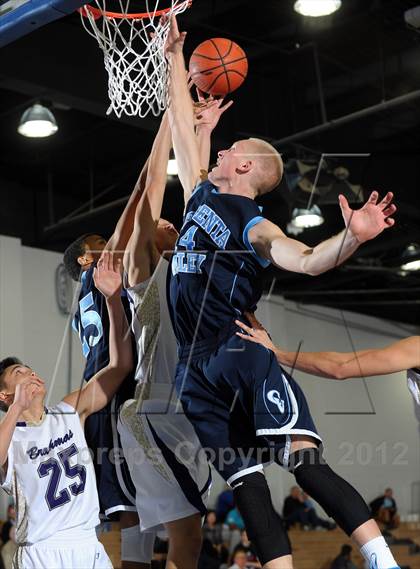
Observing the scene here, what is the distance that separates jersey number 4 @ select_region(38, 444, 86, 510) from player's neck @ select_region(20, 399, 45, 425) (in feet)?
0.72

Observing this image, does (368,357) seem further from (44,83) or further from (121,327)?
(44,83)

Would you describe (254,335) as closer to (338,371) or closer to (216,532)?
(338,371)

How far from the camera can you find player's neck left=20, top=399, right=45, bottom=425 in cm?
488

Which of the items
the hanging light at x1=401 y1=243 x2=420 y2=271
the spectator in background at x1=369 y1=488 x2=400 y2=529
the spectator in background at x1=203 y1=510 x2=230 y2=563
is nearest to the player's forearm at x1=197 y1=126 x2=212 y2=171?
the spectator in background at x1=203 y1=510 x2=230 y2=563

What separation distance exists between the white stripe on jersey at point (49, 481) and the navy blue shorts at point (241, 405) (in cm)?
96

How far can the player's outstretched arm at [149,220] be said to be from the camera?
15.9ft

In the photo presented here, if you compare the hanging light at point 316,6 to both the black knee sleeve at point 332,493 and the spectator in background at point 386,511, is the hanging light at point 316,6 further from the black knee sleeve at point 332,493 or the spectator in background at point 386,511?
the spectator in background at point 386,511

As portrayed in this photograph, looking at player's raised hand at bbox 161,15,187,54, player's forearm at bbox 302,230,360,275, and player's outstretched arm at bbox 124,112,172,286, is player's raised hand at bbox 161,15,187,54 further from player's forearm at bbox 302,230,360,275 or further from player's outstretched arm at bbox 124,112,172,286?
player's forearm at bbox 302,230,360,275

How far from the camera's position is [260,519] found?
3779mm

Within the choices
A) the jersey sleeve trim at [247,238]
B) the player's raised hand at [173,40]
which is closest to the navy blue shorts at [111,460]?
the jersey sleeve trim at [247,238]

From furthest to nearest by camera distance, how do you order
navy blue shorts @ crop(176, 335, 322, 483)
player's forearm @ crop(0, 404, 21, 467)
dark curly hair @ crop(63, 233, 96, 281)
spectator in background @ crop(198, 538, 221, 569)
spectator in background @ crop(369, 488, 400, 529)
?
spectator in background @ crop(369, 488, 400, 529) → spectator in background @ crop(198, 538, 221, 569) → dark curly hair @ crop(63, 233, 96, 281) → player's forearm @ crop(0, 404, 21, 467) → navy blue shorts @ crop(176, 335, 322, 483)

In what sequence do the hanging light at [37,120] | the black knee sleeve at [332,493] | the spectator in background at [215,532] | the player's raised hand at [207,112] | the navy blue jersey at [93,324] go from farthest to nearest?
the spectator in background at [215,532]
the hanging light at [37,120]
the navy blue jersey at [93,324]
the player's raised hand at [207,112]
the black knee sleeve at [332,493]

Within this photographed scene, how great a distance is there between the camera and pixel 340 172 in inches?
437

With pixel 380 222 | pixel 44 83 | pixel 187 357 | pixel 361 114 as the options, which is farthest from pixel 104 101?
pixel 380 222
